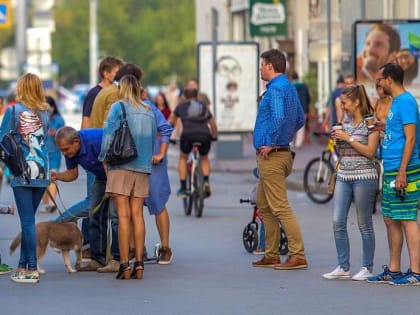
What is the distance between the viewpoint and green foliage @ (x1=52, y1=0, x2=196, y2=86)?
83688 mm

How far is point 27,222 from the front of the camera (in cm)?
1104

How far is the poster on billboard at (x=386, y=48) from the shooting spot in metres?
19.6

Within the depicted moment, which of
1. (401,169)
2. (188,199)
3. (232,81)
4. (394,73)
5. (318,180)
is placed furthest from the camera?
(232,81)

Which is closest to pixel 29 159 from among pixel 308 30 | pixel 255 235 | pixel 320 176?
pixel 255 235

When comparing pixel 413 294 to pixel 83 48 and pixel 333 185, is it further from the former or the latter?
pixel 83 48

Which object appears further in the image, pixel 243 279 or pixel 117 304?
pixel 243 279

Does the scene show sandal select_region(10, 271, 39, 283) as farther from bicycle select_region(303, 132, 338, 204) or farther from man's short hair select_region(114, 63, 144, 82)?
bicycle select_region(303, 132, 338, 204)

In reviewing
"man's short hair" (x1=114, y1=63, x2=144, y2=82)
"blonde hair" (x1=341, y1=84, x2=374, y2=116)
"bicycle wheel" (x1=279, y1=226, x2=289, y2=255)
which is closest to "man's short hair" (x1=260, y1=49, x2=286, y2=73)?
"blonde hair" (x1=341, y1=84, x2=374, y2=116)

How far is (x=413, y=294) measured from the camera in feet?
33.4

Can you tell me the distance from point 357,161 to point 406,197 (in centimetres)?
67

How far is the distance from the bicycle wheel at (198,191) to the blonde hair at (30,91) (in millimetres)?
5982

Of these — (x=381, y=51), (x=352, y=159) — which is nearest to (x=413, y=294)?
(x=352, y=159)

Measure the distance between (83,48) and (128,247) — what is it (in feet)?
246

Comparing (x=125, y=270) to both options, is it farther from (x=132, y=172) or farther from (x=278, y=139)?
(x=278, y=139)
